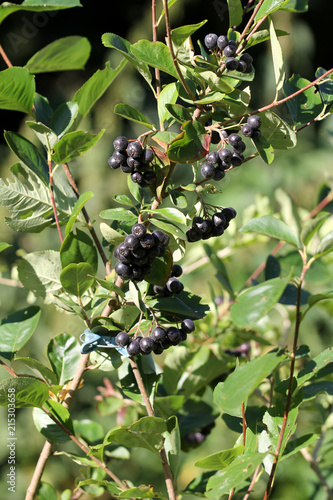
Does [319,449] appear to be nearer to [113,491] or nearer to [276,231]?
[113,491]

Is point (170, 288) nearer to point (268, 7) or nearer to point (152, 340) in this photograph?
point (152, 340)

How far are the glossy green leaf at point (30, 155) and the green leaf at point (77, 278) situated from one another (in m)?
0.12

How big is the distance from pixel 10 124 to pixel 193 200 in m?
3.37

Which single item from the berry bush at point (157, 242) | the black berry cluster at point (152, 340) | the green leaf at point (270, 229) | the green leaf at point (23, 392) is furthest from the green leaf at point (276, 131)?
the green leaf at point (23, 392)

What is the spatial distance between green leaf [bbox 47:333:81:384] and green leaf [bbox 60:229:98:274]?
13 cm

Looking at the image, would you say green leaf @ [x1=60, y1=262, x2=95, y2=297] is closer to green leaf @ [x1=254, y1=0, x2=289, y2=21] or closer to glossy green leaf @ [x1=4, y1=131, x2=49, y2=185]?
glossy green leaf @ [x1=4, y1=131, x2=49, y2=185]

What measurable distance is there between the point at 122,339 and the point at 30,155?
0.23 m

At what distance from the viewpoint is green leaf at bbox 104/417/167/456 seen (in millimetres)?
476

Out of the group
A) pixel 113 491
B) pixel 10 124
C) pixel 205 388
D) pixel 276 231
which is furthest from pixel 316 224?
pixel 10 124

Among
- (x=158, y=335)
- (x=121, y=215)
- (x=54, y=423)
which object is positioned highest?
(x=121, y=215)

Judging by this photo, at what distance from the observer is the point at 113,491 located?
1.76 feet

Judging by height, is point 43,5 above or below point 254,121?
above

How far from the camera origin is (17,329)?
0.60 metres

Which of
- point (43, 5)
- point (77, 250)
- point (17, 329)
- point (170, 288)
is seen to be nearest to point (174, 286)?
point (170, 288)
